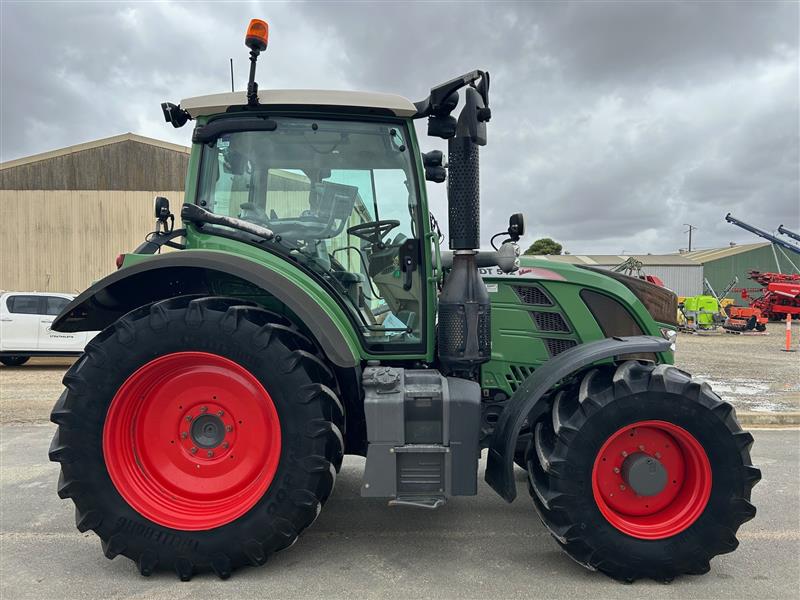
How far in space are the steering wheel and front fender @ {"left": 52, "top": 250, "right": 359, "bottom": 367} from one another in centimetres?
40

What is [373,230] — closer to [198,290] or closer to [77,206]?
[198,290]

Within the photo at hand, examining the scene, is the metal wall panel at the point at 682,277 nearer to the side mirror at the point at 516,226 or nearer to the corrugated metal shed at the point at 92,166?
the corrugated metal shed at the point at 92,166

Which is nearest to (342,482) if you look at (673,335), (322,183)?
(322,183)

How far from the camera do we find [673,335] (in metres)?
3.50

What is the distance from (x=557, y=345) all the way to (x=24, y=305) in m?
10.7

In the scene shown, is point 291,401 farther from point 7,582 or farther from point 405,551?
point 7,582

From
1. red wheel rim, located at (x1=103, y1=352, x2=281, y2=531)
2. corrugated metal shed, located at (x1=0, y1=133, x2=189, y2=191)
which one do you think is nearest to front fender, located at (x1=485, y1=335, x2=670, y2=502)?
red wheel rim, located at (x1=103, y1=352, x2=281, y2=531)

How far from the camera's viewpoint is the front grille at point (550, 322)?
3.29 meters

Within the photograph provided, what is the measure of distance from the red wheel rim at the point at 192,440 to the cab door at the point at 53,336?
878cm

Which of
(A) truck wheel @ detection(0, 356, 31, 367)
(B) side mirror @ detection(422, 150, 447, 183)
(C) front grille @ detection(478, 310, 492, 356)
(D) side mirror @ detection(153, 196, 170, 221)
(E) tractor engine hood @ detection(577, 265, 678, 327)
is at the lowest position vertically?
(A) truck wheel @ detection(0, 356, 31, 367)

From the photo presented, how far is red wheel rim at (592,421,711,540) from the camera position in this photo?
2680 mm

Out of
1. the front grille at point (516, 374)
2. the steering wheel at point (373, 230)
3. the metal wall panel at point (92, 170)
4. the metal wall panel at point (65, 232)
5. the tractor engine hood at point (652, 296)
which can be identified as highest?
the metal wall panel at point (92, 170)

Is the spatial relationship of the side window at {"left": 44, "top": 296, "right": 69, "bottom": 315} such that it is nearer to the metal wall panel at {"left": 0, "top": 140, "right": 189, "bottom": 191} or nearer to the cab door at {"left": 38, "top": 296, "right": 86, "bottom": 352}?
the cab door at {"left": 38, "top": 296, "right": 86, "bottom": 352}

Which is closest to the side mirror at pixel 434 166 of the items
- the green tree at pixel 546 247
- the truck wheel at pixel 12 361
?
the truck wheel at pixel 12 361
